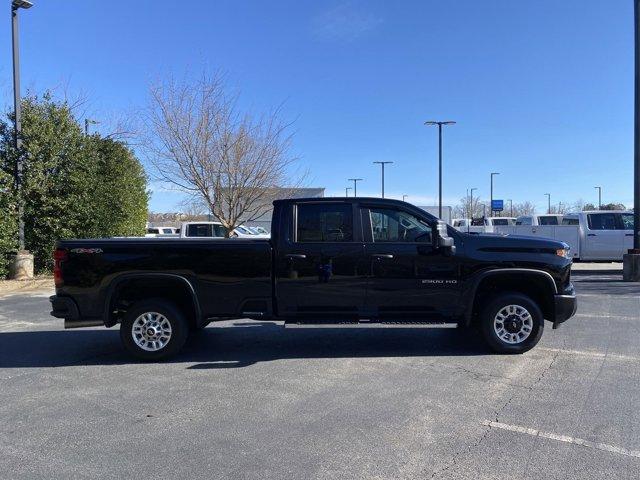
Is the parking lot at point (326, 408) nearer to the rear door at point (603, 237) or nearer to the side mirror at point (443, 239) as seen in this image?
the side mirror at point (443, 239)

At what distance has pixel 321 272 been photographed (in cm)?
662

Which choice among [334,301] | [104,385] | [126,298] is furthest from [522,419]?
[126,298]

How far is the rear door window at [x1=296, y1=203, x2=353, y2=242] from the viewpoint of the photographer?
22.1ft

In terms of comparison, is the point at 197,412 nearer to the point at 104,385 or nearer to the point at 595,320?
the point at 104,385

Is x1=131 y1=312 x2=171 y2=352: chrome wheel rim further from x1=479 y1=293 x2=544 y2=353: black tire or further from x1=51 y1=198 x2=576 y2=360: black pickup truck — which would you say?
x1=479 y1=293 x2=544 y2=353: black tire

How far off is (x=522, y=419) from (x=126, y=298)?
15.8ft

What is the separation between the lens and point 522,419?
4.56 m

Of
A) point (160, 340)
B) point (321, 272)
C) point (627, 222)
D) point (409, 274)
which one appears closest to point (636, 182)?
point (627, 222)

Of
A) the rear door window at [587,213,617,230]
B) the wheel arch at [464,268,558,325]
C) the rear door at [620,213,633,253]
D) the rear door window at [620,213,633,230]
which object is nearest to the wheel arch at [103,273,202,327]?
the wheel arch at [464,268,558,325]

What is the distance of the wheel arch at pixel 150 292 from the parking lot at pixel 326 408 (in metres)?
0.60

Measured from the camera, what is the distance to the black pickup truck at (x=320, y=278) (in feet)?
21.4

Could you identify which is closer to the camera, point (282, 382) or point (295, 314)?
point (282, 382)

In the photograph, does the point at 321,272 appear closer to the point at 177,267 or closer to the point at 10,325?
the point at 177,267

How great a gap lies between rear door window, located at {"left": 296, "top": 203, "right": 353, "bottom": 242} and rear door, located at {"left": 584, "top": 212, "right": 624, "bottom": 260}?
1483 cm
